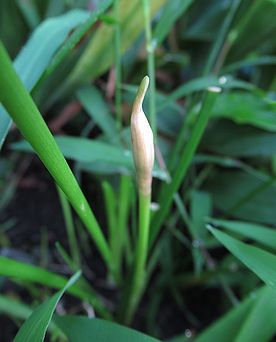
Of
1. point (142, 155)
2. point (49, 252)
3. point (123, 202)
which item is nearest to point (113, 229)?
point (123, 202)

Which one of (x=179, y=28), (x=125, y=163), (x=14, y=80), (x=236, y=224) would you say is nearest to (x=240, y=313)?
(x=236, y=224)

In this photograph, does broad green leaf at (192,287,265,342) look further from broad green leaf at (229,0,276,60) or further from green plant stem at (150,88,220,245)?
broad green leaf at (229,0,276,60)

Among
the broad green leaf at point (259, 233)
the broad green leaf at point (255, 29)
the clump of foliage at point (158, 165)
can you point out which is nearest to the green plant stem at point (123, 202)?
the clump of foliage at point (158, 165)

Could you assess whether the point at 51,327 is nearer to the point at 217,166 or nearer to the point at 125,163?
the point at 125,163

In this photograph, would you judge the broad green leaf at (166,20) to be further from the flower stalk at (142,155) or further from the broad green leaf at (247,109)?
the flower stalk at (142,155)

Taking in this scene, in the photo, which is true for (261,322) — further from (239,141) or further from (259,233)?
(239,141)

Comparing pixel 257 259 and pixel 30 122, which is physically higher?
pixel 30 122

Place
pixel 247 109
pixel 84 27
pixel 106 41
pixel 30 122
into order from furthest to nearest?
pixel 106 41 → pixel 247 109 → pixel 84 27 → pixel 30 122
